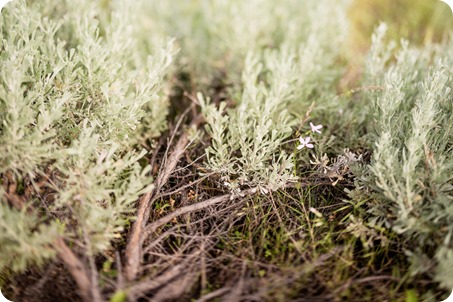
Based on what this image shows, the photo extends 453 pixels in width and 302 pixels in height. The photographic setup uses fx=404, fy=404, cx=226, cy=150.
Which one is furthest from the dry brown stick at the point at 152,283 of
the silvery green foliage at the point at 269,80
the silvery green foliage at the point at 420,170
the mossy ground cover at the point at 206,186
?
the silvery green foliage at the point at 420,170

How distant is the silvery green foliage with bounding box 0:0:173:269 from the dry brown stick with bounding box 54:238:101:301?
0.06 meters

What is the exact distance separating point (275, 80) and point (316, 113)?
0.42m

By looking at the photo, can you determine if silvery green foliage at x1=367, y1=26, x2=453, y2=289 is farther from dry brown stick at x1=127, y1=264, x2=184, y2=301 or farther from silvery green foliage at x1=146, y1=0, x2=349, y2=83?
dry brown stick at x1=127, y1=264, x2=184, y2=301

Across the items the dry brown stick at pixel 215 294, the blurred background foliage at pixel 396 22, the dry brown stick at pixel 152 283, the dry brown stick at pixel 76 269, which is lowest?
the dry brown stick at pixel 215 294

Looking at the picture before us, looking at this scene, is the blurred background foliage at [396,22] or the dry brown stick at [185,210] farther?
the blurred background foliage at [396,22]

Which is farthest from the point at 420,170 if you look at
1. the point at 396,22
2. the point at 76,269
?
the point at 396,22

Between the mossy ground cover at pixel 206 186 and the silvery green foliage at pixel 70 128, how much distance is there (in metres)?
0.01

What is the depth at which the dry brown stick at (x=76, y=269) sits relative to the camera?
1.83 m

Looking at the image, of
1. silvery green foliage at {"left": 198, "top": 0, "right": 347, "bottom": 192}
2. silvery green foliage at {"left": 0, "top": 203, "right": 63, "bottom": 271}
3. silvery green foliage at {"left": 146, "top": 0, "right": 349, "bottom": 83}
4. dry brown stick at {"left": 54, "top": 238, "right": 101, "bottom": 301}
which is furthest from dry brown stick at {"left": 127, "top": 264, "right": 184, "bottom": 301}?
silvery green foliage at {"left": 146, "top": 0, "right": 349, "bottom": 83}

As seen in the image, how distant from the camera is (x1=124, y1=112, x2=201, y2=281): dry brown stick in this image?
6.52ft

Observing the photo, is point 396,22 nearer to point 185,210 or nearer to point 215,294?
point 185,210

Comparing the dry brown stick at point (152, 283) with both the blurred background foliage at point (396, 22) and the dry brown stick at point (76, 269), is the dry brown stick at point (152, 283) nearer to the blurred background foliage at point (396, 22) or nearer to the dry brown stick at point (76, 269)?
the dry brown stick at point (76, 269)

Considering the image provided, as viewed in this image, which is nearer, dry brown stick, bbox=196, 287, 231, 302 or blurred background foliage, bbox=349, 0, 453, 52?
dry brown stick, bbox=196, 287, 231, 302

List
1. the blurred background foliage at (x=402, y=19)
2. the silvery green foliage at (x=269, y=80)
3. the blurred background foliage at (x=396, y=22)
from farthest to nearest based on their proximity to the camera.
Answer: the blurred background foliage at (x=402, y=19)
the blurred background foliage at (x=396, y=22)
the silvery green foliage at (x=269, y=80)
